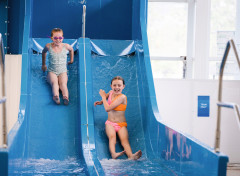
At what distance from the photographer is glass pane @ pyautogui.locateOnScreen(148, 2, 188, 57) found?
912 cm

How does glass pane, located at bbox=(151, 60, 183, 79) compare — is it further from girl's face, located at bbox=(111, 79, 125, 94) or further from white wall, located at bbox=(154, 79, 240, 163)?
girl's face, located at bbox=(111, 79, 125, 94)

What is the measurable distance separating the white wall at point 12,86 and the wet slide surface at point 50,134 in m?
0.63

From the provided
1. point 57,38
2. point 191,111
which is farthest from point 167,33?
point 57,38

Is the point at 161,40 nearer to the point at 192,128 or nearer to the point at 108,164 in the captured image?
the point at 192,128

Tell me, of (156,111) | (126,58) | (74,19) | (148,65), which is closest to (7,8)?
(74,19)

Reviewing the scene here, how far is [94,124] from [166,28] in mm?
5449

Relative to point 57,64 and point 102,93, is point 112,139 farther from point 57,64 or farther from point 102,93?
point 57,64

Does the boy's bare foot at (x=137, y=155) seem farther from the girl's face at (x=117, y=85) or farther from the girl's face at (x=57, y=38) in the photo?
the girl's face at (x=57, y=38)

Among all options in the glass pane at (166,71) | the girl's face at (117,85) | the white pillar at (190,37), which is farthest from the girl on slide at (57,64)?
the glass pane at (166,71)

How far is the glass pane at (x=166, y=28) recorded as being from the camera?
359 inches

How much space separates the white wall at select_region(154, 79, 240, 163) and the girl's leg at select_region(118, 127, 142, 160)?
66.4 inches

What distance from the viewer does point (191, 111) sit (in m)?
5.86

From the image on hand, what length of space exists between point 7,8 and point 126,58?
8.17 ft

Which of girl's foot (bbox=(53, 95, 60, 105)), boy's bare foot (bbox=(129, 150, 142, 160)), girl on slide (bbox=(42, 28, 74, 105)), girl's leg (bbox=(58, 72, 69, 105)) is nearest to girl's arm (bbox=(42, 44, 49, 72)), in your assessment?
girl on slide (bbox=(42, 28, 74, 105))
